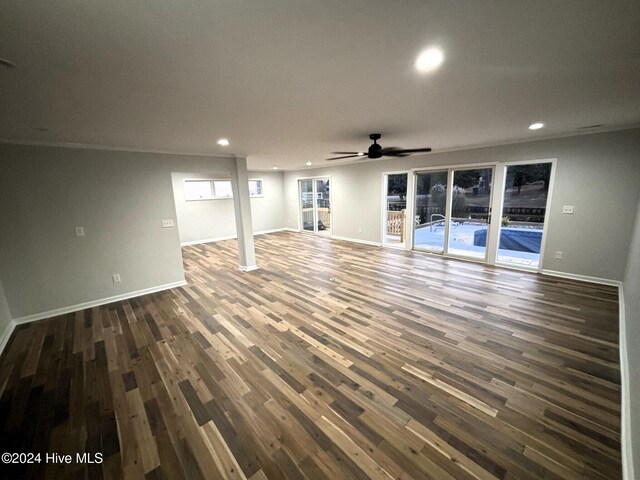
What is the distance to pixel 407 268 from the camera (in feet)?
17.1

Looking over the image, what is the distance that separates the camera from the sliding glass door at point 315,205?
8.84 meters

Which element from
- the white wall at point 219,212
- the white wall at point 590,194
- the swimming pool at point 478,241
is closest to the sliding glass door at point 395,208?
the swimming pool at point 478,241

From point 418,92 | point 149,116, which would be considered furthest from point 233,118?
point 418,92

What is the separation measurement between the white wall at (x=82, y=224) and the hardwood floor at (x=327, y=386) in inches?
19.2

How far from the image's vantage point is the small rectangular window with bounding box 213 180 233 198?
824 cm

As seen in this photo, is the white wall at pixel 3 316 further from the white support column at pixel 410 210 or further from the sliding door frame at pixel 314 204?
the white support column at pixel 410 210

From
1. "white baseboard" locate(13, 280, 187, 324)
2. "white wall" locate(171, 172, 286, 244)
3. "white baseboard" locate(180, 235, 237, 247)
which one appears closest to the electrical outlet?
"white baseboard" locate(13, 280, 187, 324)

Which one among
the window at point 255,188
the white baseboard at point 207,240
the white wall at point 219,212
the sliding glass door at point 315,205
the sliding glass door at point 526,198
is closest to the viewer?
the sliding glass door at point 526,198

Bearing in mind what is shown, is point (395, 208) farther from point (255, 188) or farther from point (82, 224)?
point (82, 224)

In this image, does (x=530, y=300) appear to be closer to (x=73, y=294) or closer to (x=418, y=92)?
(x=418, y=92)

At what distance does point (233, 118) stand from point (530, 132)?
15.0 ft

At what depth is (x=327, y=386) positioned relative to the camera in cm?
217

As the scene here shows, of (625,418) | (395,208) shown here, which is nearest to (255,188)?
(395,208)

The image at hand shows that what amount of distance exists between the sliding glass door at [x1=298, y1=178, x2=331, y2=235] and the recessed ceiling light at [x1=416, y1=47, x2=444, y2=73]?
674 cm
